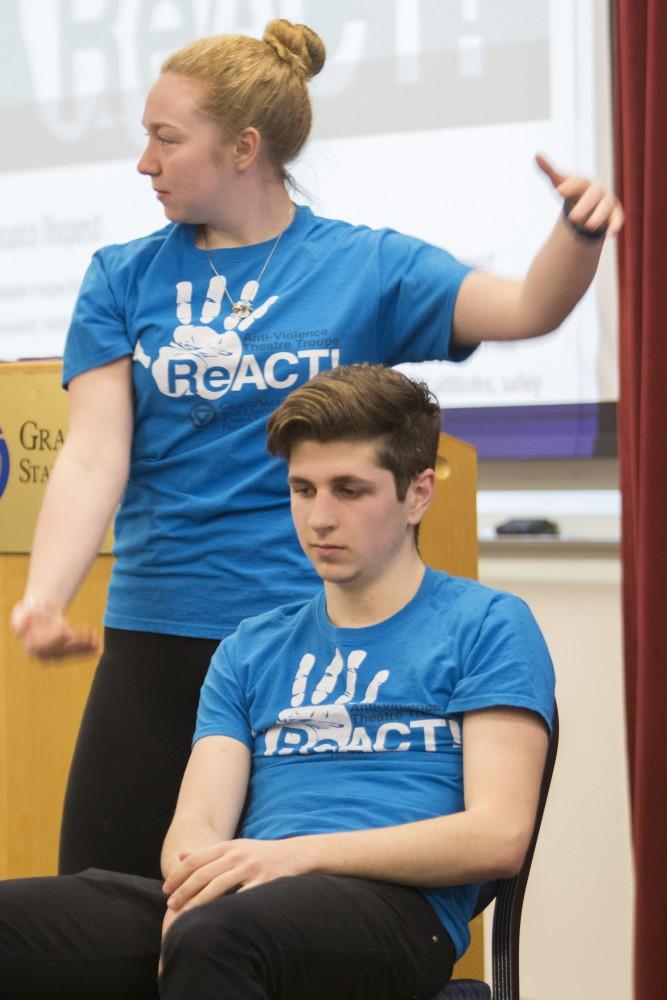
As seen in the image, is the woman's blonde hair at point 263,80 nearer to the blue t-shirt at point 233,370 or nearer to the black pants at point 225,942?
the blue t-shirt at point 233,370

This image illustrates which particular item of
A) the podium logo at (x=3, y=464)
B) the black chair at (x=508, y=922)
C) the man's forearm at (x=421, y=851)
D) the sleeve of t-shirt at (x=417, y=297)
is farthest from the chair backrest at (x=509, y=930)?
the podium logo at (x=3, y=464)

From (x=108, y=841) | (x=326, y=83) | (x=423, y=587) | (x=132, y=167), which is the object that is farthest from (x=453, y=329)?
(x=132, y=167)

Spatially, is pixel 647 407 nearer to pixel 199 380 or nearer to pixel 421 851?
pixel 199 380

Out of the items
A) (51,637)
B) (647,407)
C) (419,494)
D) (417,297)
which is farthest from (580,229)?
(647,407)

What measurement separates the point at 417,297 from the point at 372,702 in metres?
0.45

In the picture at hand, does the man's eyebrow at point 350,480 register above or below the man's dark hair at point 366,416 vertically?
below

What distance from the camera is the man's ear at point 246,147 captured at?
5.26 ft

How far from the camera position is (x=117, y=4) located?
3.21 meters

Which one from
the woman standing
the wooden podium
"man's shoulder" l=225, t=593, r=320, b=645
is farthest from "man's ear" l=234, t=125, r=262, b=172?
the wooden podium

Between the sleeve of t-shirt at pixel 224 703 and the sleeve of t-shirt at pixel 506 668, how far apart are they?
24 centimetres

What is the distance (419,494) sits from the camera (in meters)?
1.58

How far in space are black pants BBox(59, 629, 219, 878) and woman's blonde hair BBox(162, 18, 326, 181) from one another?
0.59 metres

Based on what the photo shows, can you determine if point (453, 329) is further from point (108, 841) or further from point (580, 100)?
point (580, 100)

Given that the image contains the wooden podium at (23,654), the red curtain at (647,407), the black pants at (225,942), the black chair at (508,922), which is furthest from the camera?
the red curtain at (647,407)
